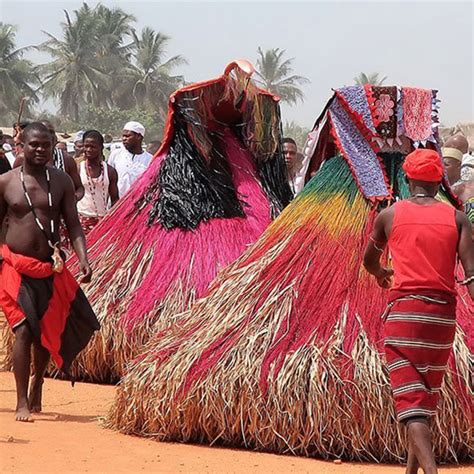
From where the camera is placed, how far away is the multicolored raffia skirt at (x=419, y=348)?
476 centimetres

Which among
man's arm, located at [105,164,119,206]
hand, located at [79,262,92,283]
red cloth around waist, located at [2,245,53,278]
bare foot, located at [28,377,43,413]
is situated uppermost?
man's arm, located at [105,164,119,206]

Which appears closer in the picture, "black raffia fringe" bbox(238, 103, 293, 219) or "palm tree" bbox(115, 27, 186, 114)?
"black raffia fringe" bbox(238, 103, 293, 219)

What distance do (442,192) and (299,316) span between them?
1296 millimetres

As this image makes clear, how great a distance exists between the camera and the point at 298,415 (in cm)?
559

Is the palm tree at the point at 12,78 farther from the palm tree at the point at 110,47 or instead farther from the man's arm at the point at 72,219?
the man's arm at the point at 72,219

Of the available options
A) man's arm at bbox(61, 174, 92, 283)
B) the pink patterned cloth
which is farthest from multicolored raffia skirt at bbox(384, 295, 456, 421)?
man's arm at bbox(61, 174, 92, 283)

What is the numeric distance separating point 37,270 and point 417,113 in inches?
96.4

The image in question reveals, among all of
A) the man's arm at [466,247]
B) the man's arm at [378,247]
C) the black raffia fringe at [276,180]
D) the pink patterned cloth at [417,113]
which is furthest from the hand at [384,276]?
the black raffia fringe at [276,180]

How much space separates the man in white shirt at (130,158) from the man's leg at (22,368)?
433cm

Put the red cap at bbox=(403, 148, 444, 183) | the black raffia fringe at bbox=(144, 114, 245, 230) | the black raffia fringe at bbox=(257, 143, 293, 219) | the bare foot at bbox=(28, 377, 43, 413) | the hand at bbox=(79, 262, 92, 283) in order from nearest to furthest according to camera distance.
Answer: the red cap at bbox=(403, 148, 444, 183), the hand at bbox=(79, 262, 92, 283), the bare foot at bbox=(28, 377, 43, 413), the black raffia fringe at bbox=(144, 114, 245, 230), the black raffia fringe at bbox=(257, 143, 293, 219)

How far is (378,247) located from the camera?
16.5 ft

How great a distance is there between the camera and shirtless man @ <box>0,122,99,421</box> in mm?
6465

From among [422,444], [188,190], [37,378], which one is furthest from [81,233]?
[422,444]

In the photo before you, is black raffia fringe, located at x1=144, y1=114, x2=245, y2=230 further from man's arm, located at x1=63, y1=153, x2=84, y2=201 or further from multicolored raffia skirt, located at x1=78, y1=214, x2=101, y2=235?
multicolored raffia skirt, located at x1=78, y1=214, x2=101, y2=235
